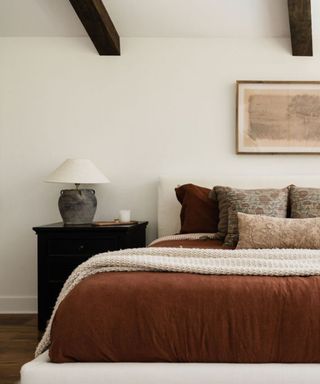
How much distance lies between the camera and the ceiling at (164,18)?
417 centimetres

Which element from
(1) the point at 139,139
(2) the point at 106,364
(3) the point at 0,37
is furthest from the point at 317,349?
(3) the point at 0,37

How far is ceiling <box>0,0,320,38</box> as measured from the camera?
4168mm

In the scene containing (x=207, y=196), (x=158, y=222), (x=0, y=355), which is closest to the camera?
(x=0, y=355)

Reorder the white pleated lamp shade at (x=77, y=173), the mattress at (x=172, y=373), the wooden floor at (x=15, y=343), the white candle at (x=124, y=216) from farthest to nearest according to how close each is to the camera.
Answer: the white candle at (x=124, y=216)
the white pleated lamp shade at (x=77, y=173)
the wooden floor at (x=15, y=343)
the mattress at (x=172, y=373)

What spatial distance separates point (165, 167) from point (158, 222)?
45 centimetres

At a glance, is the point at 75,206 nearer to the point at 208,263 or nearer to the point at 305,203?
the point at 305,203

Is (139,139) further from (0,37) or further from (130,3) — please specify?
(0,37)

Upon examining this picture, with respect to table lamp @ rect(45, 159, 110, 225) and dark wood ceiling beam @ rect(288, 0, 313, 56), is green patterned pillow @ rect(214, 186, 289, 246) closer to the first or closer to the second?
table lamp @ rect(45, 159, 110, 225)

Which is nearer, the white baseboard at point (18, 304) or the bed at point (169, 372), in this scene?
the bed at point (169, 372)

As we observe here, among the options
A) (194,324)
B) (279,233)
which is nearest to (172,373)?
(194,324)

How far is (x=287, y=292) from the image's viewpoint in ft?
6.95

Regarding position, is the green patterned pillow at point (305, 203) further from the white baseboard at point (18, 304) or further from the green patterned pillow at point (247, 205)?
the white baseboard at point (18, 304)

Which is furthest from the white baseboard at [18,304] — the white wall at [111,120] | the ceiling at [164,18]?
the ceiling at [164,18]

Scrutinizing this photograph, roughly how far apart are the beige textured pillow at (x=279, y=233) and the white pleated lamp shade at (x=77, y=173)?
1.25m
